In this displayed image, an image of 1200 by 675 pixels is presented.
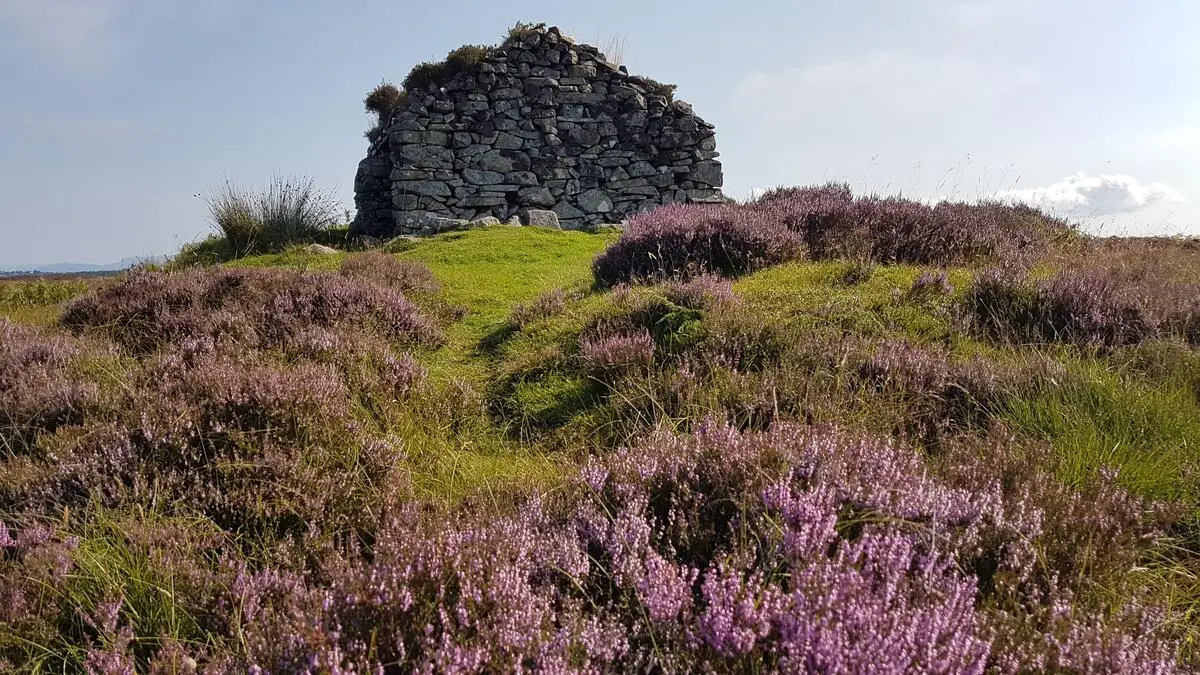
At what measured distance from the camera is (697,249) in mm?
7395

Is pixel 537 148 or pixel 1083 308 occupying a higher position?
pixel 537 148

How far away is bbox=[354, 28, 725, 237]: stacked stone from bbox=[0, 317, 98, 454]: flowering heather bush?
32.1 feet

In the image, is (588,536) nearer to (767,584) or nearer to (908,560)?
(767,584)

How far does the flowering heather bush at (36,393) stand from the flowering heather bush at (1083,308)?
18.0ft

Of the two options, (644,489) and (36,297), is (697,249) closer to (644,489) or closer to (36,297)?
(644,489)

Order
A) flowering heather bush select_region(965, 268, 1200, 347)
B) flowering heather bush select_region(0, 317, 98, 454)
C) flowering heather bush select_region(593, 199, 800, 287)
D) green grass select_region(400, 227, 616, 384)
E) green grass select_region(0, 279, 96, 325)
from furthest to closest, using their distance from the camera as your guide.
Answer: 1. green grass select_region(0, 279, 96, 325)
2. flowering heather bush select_region(593, 199, 800, 287)
3. green grass select_region(400, 227, 616, 384)
4. flowering heather bush select_region(965, 268, 1200, 347)
5. flowering heather bush select_region(0, 317, 98, 454)

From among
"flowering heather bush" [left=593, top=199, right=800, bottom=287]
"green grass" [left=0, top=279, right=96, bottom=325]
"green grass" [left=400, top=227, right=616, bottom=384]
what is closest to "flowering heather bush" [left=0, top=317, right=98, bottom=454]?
"green grass" [left=400, top=227, right=616, bottom=384]

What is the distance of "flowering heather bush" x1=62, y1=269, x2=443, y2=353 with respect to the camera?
578 centimetres

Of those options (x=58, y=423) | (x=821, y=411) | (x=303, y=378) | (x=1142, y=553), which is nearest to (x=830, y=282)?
(x=821, y=411)

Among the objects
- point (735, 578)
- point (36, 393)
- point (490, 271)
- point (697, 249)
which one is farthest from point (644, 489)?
point (490, 271)

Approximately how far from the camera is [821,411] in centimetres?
345

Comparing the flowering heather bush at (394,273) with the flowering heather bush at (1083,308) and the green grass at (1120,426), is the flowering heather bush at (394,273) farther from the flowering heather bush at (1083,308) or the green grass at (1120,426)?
the green grass at (1120,426)

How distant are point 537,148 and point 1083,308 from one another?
1272 cm

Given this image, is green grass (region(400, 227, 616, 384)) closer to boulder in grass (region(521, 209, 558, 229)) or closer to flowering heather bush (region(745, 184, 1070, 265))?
boulder in grass (region(521, 209, 558, 229))
